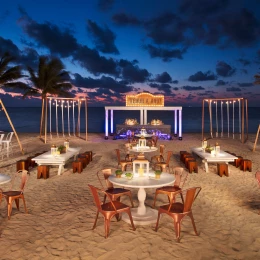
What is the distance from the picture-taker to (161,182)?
19.3 feet

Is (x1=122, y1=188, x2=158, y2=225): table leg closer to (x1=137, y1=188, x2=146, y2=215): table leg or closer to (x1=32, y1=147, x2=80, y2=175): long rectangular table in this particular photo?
(x1=137, y1=188, x2=146, y2=215): table leg

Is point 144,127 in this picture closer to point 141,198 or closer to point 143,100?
point 143,100

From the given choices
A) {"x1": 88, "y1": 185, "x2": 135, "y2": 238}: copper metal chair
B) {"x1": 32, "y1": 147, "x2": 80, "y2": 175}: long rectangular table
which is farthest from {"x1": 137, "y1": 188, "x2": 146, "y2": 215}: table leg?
{"x1": 32, "y1": 147, "x2": 80, "y2": 175}: long rectangular table

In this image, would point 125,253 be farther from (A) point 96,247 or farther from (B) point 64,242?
(B) point 64,242

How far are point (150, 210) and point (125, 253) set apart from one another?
6.18 ft

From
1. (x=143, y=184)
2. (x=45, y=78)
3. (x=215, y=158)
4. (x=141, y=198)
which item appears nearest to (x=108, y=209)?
(x=143, y=184)

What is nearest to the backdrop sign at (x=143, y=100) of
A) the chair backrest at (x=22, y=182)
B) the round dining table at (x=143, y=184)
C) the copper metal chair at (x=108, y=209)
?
the chair backrest at (x=22, y=182)

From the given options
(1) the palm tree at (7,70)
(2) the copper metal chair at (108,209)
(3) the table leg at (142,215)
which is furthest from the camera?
(1) the palm tree at (7,70)

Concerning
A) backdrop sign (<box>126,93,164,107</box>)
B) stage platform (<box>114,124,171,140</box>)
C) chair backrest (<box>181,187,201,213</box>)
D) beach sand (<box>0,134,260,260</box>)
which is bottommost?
beach sand (<box>0,134,260,260</box>)

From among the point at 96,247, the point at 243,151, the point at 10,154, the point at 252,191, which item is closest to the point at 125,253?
the point at 96,247

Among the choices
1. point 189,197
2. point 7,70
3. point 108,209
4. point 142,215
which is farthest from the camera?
point 7,70

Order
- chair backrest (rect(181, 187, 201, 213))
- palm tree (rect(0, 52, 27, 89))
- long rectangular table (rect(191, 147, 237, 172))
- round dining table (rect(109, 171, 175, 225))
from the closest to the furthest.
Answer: chair backrest (rect(181, 187, 201, 213))
round dining table (rect(109, 171, 175, 225))
long rectangular table (rect(191, 147, 237, 172))
palm tree (rect(0, 52, 27, 89))

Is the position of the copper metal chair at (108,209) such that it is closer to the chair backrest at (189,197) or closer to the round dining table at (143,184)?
the round dining table at (143,184)

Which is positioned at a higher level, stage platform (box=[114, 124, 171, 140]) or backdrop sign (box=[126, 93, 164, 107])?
backdrop sign (box=[126, 93, 164, 107])
